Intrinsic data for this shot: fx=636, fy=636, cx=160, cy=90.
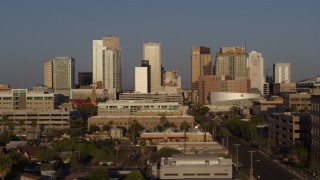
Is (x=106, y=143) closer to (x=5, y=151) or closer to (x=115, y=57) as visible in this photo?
(x=5, y=151)

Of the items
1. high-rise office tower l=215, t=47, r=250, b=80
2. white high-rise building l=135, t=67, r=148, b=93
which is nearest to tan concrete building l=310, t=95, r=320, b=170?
white high-rise building l=135, t=67, r=148, b=93

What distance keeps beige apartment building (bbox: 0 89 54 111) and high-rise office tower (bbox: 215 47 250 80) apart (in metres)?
39.9

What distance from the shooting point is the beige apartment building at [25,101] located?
161 ft

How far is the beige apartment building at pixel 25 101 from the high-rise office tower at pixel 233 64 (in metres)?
39.9

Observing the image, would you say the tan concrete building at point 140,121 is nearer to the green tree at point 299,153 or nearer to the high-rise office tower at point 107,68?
the green tree at point 299,153

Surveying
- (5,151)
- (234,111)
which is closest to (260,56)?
(234,111)

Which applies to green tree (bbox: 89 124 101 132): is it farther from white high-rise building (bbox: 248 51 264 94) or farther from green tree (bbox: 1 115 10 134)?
white high-rise building (bbox: 248 51 264 94)

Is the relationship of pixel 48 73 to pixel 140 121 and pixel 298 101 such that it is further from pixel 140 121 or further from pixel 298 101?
pixel 298 101

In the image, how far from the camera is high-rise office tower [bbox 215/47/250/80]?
85625mm

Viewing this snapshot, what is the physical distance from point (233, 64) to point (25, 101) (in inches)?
Answer: 1682

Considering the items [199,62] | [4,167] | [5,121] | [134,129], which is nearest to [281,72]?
[199,62]

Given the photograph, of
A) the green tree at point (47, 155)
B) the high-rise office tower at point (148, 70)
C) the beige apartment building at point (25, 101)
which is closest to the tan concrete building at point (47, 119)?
the beige apartment building at point (25, 101)

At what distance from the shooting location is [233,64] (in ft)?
283

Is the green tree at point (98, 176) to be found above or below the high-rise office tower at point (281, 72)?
below
